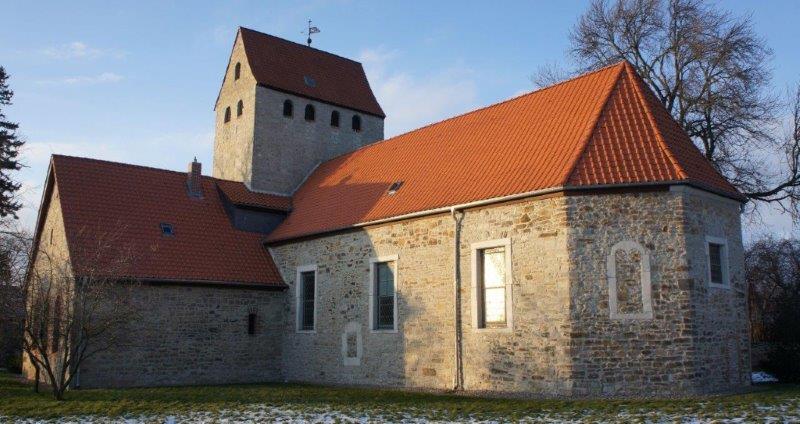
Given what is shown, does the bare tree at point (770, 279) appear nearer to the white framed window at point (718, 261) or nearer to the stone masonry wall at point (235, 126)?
the white framed window at point (718, 261)

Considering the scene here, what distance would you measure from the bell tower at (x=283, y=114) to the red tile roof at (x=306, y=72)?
0.11 ft

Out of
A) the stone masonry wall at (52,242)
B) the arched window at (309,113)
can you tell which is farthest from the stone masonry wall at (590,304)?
the arched window at (309,113)

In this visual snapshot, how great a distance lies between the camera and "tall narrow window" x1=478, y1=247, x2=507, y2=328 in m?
14.6

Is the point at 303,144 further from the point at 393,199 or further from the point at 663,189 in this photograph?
the point at 663,189

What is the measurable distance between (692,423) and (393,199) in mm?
9745

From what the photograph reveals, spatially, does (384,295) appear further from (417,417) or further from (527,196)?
(417,417)

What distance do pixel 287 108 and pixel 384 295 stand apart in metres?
9.71

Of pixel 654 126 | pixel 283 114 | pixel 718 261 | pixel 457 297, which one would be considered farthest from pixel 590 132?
pixel 283 114

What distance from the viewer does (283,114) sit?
2412cm

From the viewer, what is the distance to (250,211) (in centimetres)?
2128

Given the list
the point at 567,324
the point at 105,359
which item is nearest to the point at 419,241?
the point at 567,324

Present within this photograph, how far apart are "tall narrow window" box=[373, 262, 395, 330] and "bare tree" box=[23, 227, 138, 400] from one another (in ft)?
18.0

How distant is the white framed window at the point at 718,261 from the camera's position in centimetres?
1391

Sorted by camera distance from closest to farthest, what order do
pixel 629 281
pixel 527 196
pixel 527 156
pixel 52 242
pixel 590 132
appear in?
1. pixel 629 281
2. pixel 527 196
3. pixel 590 132
4. pixel 527 156
5. pixel 52 242
